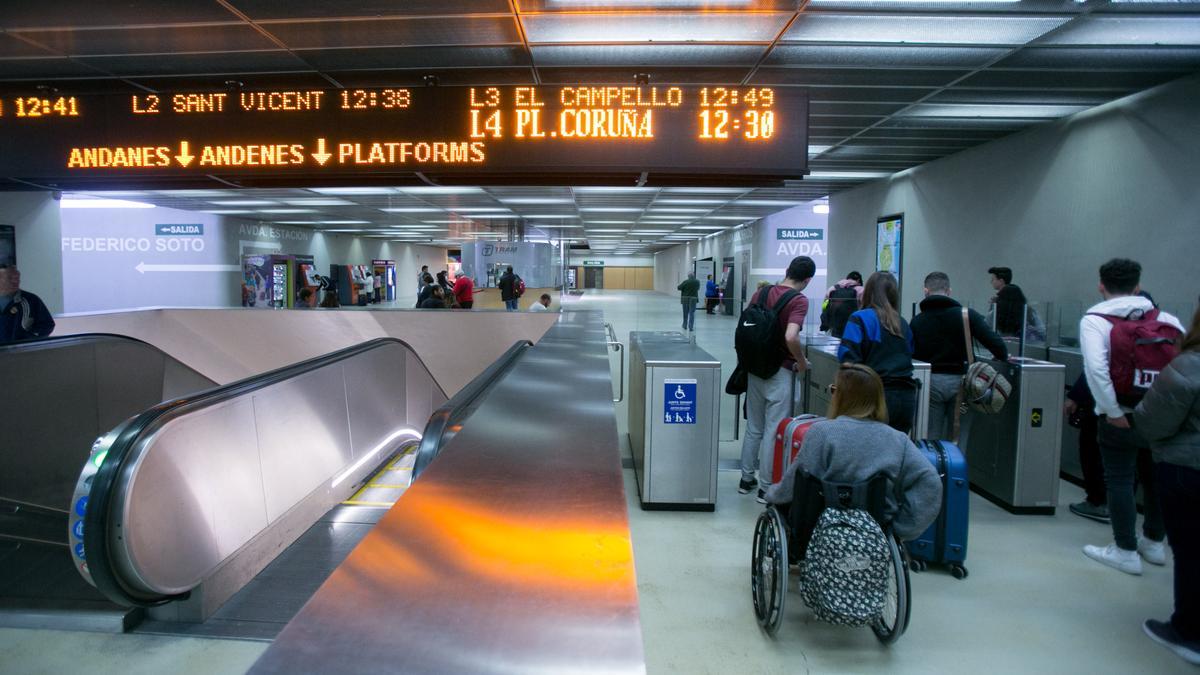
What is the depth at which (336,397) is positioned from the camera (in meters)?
5.16

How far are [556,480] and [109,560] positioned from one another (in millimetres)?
2439

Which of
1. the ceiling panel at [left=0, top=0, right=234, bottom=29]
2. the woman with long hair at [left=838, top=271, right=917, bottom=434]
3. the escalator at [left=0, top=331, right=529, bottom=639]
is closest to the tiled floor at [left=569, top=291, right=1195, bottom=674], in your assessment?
the woman with long hair at [left=838, top=271, right=917, bottom=434]

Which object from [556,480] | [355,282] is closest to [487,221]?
[355,282]

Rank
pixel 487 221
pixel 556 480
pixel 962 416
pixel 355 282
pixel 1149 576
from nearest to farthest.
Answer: pixel 556 480
pixel 1149 576
pixel 962 416
pixel 487 221
pixel 355 282

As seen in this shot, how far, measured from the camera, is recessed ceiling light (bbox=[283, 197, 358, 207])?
1415 cm

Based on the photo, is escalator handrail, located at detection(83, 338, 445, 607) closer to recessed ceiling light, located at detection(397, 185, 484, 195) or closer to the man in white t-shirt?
the man in white t-shirt

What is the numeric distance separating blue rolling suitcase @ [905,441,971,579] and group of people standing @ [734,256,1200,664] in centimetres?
31

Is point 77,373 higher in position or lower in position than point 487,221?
lower

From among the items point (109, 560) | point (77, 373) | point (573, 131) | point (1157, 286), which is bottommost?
point (109, 560)

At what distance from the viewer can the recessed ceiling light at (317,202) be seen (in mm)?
14154

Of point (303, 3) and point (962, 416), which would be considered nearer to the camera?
point (303, 3)

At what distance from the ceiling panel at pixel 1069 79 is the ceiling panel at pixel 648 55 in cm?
203

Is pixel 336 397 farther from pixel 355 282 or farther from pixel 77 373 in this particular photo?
pixel 355 282

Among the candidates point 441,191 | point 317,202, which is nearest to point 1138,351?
point 441,191
